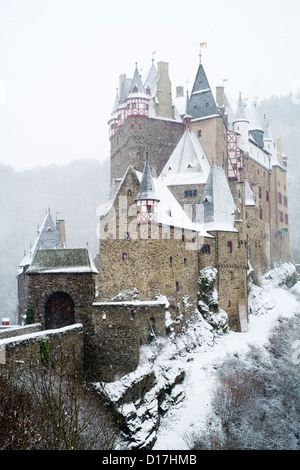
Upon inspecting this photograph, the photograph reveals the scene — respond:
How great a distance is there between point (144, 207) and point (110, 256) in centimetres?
345

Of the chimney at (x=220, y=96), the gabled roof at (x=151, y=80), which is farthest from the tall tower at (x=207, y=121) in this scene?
the gabled roof at (x=151, y=80)

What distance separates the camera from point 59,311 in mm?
22906

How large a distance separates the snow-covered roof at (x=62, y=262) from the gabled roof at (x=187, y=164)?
1799 cm

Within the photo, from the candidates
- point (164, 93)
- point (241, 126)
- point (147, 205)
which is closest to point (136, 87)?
point (164, 93)

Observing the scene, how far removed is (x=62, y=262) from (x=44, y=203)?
2661 inches

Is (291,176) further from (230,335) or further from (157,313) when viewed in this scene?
(157,313)

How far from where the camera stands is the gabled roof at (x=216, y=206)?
A: 3491 cm

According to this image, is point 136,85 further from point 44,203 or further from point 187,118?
point 44,203

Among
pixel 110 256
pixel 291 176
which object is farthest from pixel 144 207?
pixel 291 176

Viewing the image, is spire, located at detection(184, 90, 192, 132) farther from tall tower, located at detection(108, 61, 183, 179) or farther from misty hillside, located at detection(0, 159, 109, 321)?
misty hillside, located at detection(0, 159, 109, 321)

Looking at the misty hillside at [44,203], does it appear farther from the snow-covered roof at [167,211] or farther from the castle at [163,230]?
the snow-covered roof at [167,211]

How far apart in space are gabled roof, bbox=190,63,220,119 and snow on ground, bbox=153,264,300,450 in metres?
15.3
